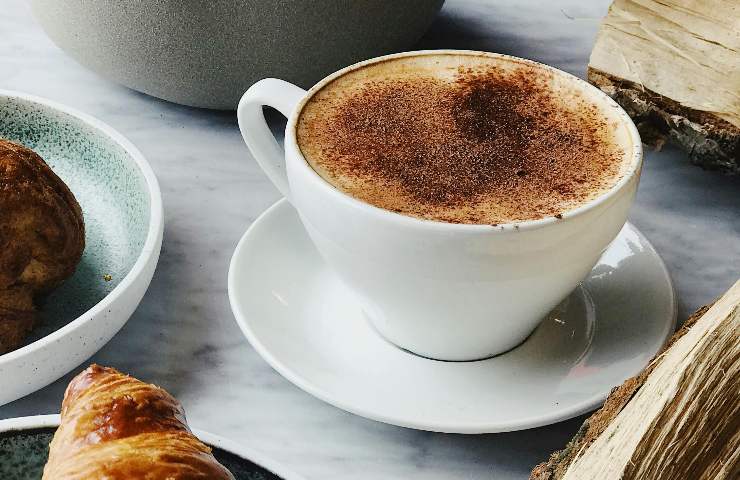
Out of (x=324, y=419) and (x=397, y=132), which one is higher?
(x=397, y=132)

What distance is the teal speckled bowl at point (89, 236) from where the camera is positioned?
681 mm

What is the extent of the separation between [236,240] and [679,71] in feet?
1.64

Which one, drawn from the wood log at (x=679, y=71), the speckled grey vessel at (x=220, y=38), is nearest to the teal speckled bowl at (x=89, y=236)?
the speckled grey vessel at (x=220, y=38)

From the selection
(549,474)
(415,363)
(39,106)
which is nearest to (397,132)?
(415,363)

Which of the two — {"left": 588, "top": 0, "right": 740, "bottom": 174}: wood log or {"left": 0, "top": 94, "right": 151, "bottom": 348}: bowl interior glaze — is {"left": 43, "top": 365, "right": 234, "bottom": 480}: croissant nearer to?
{"left": 0, "top": 94, "right": 151, "bottom": 348}: bowl interior glaze

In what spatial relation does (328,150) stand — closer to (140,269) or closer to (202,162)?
(140,269)

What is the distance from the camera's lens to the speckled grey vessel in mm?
946

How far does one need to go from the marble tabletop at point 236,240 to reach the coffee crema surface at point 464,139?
0.59 feet

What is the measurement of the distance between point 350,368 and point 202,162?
415mm

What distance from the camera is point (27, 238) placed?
76 centimetres

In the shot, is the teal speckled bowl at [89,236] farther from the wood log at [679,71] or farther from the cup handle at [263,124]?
the wood log at [679,71]

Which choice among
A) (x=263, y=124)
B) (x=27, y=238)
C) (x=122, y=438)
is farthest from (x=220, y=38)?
(x=122, y=438)

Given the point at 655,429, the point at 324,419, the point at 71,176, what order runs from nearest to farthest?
the point at 655,429 → the point at 324,419 → the point at 71,176

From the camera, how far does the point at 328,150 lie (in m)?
0.73
